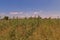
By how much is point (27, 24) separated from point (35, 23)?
0.96 metres

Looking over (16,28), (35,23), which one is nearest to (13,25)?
(16,28)

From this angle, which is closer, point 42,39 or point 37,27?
point 42,39

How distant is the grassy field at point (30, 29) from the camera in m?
21.5

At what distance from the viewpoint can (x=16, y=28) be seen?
23.8 meters

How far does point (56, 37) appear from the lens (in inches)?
834

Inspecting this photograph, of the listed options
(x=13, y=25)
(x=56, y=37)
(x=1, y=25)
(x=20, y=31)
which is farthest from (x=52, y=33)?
(x=1, y=25)

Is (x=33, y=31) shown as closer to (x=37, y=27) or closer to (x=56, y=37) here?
(x=37, y=27)

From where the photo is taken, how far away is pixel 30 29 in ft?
75.2

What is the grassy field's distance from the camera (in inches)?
846

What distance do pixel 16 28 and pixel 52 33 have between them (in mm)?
4463

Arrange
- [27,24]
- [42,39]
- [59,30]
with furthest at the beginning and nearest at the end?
1. [27,24]
2. [59,30]
3. [42,39]

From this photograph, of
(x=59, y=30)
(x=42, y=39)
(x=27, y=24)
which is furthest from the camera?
(x=27, y=24)

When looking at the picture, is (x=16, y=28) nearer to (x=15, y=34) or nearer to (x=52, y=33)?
(x=15, y=34)

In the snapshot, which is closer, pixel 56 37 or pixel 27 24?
pixel 56 37
